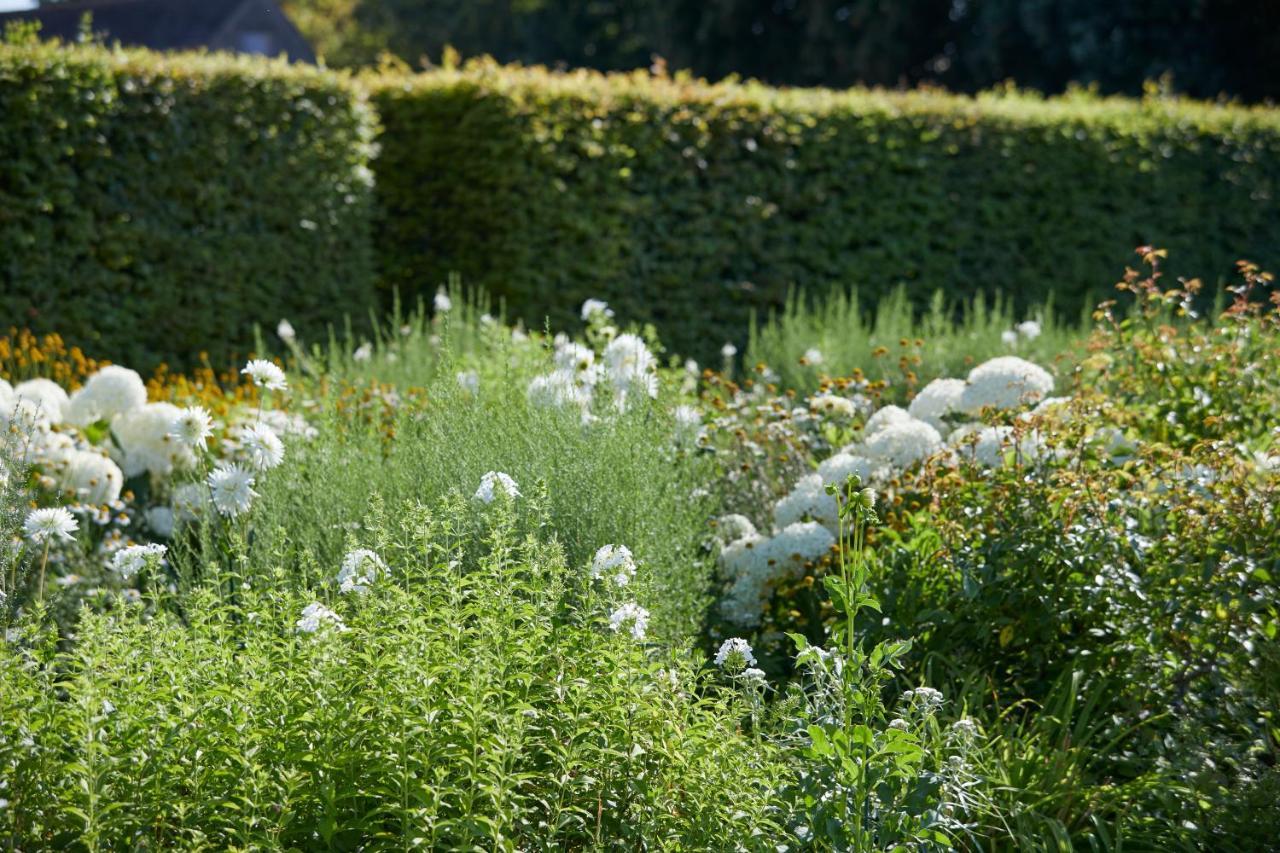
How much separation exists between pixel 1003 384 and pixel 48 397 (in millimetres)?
3631

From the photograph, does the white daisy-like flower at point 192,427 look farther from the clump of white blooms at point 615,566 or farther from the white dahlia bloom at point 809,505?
the white dahlia bloom at point 809,505

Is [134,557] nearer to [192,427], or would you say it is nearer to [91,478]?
[192,427]

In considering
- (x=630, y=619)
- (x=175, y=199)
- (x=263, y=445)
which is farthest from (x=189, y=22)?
(x=630, y=619)

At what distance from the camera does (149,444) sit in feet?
16.4

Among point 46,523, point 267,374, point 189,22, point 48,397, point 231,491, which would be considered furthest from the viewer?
point 189,22

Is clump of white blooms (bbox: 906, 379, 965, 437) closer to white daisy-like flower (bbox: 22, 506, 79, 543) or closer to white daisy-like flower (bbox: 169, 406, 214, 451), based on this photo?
white daisy-like flower (bbox: 169, 406, 214, 451)

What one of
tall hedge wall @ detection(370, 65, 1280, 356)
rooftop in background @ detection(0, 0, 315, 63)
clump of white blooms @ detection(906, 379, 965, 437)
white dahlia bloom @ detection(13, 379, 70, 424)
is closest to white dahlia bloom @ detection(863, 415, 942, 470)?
clump of white blooms @ detection(906, 379, 965, 437)

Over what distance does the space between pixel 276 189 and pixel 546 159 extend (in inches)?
67.2

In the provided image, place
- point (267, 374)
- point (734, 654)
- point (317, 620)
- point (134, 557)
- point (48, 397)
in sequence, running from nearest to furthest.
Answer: point (317, 620)
point (734, 654)
point (134, 557)
point (267, 374)
point (48, 397)

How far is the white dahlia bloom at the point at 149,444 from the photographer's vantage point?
16.3ft

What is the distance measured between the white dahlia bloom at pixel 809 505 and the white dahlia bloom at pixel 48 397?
2.72 metres

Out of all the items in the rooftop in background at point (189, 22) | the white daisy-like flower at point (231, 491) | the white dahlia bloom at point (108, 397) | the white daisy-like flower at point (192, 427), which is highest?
Result: the rooftop in background at point (189, 22)

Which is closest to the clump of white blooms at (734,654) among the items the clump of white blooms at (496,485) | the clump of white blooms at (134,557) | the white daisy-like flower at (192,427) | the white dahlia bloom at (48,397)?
the clump of white blooms at (496,485)

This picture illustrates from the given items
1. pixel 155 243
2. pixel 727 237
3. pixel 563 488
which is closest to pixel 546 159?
pixel 727 237
